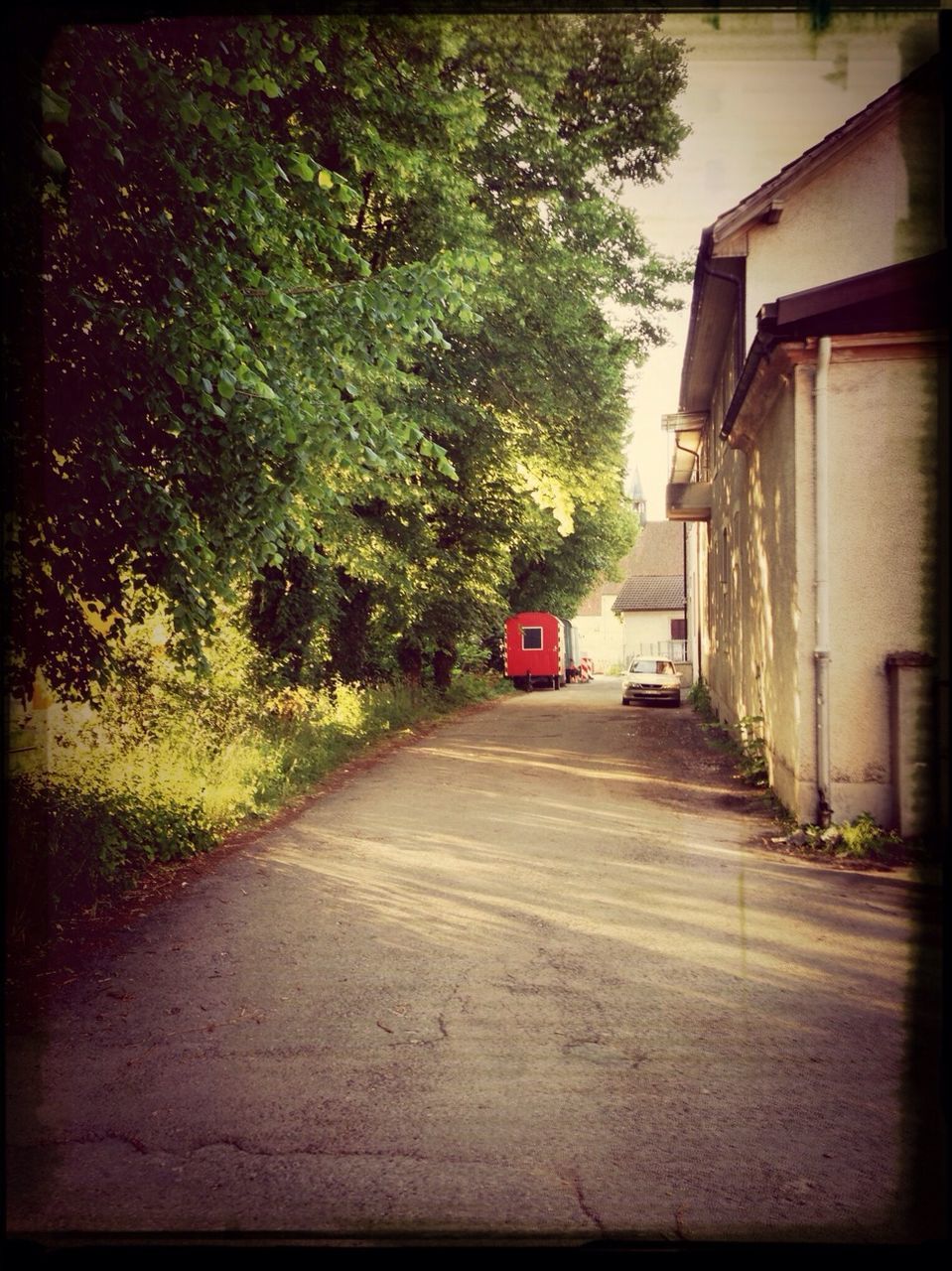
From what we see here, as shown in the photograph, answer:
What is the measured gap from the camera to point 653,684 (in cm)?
2184

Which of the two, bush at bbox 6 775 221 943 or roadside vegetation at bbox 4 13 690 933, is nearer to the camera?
roadside vegetation at bbox 4 13 690 933

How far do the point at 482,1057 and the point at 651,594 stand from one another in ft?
151

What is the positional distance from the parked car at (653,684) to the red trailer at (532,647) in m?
7.58

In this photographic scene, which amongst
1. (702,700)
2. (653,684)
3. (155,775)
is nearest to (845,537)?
(155,775)

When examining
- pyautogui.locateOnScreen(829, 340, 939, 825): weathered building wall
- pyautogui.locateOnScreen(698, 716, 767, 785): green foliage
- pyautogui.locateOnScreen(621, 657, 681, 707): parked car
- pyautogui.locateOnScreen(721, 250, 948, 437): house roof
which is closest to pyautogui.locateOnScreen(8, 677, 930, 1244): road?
pyautogui.locateOnScreen(829, 340, 939, 825): weathered building wall

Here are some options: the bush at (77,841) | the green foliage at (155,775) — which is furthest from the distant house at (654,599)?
the bush at (77,841)

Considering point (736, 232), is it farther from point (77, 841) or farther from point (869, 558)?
point (77, 841)

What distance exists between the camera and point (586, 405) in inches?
481

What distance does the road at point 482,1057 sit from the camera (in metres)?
2.43

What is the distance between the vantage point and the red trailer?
1180 inches

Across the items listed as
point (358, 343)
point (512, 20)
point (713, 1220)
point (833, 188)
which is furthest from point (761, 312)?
point (713, 1220)

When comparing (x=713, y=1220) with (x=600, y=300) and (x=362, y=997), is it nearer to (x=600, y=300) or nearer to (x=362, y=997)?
(x=362, y=997)

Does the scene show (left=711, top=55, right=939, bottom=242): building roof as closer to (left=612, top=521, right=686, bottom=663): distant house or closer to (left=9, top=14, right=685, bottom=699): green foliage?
(left=9, top=14, right=685, bottom=699): green foliage

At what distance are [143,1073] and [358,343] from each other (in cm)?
409
